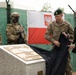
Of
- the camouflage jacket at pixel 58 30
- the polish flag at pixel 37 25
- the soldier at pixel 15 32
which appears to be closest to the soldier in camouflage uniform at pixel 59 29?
the camouflage jacket at pixel 58 30

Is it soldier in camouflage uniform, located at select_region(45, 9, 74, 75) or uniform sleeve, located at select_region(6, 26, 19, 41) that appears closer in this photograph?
soldier in camouflage uniform, located at select_region(45, 9, 74, 75)

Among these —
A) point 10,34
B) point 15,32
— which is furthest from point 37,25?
point 10,34

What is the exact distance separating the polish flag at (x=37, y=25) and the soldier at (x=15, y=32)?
2.14ft

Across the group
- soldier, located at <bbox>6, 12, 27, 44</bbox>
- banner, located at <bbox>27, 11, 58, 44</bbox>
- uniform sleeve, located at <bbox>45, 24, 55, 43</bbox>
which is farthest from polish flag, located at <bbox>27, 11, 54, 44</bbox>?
uniform sleeve, located at <bbox>45, 24, 55, 43</bbox>

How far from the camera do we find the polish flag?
7.46 m

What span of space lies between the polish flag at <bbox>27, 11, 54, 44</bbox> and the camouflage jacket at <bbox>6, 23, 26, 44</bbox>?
65 cm

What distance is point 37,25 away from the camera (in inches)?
302

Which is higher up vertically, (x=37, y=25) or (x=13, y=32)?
(x=37, y=25)

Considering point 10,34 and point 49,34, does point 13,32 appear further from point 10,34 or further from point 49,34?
point 49,34

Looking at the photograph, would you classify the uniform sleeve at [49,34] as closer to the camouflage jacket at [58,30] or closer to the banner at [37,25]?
the camouflage jacket at [58,30]

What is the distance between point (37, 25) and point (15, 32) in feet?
3.55

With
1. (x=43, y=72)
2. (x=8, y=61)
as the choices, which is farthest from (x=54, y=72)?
(x=8, y=61)

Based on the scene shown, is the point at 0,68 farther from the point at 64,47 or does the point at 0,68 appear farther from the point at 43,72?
the point at 64,47

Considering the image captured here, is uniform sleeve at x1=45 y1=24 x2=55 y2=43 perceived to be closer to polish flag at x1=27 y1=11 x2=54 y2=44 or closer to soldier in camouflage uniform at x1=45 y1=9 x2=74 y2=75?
soldier in camouflage uniform at x1=45 y1=9 x2=74 y2=75
